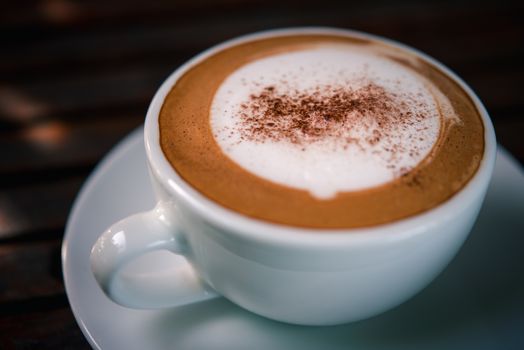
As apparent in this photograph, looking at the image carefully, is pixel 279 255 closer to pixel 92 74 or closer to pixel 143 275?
pixel 143 275

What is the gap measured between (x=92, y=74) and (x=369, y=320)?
37.3 inches

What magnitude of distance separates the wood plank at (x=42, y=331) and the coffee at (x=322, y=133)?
1.01 ft

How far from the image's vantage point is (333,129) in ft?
2.19

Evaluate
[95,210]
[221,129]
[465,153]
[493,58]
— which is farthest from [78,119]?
[493,58]

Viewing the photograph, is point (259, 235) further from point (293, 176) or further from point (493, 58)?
point (493, 58)

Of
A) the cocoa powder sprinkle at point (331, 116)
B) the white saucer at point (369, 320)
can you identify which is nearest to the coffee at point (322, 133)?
the cocoa powder sprinkle at point (331, 116)

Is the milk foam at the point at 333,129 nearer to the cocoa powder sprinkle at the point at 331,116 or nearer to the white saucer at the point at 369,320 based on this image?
the cocoa powder sprinkle at the point at 331,116

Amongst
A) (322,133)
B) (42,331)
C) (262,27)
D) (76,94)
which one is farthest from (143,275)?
(262,27)

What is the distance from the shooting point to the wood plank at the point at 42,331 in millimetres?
719

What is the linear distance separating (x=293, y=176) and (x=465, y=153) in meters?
0.24

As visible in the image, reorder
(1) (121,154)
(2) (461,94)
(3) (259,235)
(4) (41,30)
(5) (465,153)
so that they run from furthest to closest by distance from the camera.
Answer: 1. (4) (41,30)
2. (1) (121,154)
3. (2) (461,94)
4. (5) (465,153)
5. (3) (259,235)

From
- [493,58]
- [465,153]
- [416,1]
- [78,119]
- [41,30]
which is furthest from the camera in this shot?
[416,1]

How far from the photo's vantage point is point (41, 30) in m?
1.43

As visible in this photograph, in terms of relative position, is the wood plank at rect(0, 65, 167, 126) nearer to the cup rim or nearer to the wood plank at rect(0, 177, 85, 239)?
the wood plank at rect(0, 177, 85, 239)
